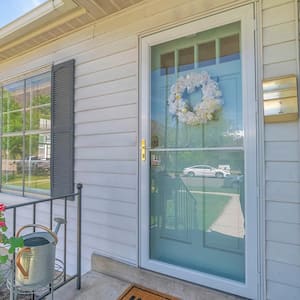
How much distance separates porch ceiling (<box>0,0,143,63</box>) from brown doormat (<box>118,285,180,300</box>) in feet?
8.06

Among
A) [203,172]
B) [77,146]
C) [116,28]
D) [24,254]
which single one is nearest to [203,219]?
[203,172]

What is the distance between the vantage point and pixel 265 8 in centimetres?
163

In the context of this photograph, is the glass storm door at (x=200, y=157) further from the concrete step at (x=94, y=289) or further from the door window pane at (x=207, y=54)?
the concrete step at (x=94, y=289)

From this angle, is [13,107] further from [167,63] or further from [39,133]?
[167,63]

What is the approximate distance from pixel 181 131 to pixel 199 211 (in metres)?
0.66

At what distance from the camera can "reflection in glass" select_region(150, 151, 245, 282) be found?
5.65 ft

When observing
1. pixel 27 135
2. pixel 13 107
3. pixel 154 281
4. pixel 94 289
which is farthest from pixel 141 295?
pixel 13 107

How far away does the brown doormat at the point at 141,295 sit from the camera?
1775 millimetres

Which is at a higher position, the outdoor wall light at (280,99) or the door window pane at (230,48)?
the door window pane at (230,48)

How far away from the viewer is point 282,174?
5.07ft

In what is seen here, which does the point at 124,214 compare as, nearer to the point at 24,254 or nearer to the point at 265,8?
the point at 24,254

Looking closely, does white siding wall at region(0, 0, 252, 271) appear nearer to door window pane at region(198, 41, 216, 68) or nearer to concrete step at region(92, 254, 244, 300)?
concrete step at region(92, 254, 244, 300)

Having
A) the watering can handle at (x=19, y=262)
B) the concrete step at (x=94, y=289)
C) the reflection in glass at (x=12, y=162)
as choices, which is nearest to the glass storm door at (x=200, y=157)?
the concrete step at (x=94, y=289)

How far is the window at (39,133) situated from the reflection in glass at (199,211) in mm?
1148
